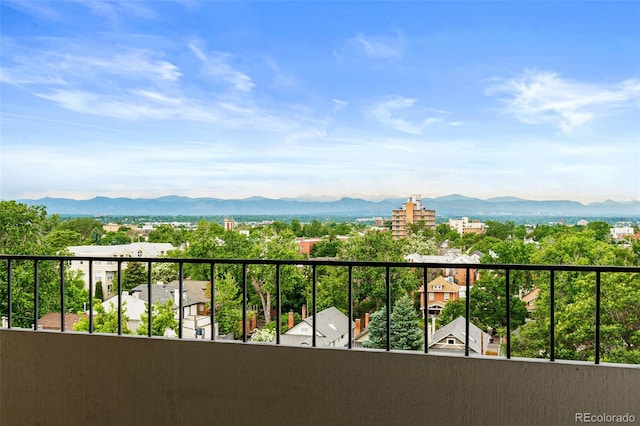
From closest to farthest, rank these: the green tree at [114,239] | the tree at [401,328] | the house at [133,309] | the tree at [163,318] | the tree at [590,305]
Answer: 1. the tree at [401,328]
2. the house at [133,309]
3. the tree at [163,318]
4. the tree at [590,305]
5. the green tree at [114,239]

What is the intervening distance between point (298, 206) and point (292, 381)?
679 cm

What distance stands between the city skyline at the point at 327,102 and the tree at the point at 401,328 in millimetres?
4903

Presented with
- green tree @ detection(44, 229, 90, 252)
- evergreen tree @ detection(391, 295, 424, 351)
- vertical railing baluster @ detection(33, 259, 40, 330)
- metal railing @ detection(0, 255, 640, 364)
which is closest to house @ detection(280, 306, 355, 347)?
metal railing @ detection(0, 255, 640, 364)

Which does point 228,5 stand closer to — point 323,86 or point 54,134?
point 323,86

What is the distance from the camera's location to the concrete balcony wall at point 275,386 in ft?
6.36

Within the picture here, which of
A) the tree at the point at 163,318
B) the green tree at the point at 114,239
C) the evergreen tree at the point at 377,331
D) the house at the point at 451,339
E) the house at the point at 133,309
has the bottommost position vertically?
the tree at the point at 163,318

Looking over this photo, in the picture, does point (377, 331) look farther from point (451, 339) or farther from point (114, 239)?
point (114, 239)

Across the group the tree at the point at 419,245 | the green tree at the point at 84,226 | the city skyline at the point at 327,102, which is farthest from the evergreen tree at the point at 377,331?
the city skyline at the point at 327,102

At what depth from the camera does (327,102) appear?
360 inches

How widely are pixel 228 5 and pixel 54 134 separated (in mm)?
3473

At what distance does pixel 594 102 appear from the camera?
8016 mm

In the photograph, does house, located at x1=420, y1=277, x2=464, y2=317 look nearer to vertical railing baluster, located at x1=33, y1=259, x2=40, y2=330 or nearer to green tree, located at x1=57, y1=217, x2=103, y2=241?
vertical railing baluster, located at x1=33, y1=259, x2=40, y2=330

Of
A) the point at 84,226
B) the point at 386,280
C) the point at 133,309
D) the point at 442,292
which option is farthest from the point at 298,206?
the point at 386,280

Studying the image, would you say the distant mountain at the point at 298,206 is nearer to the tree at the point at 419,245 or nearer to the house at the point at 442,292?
the tree at the point at 419,245
